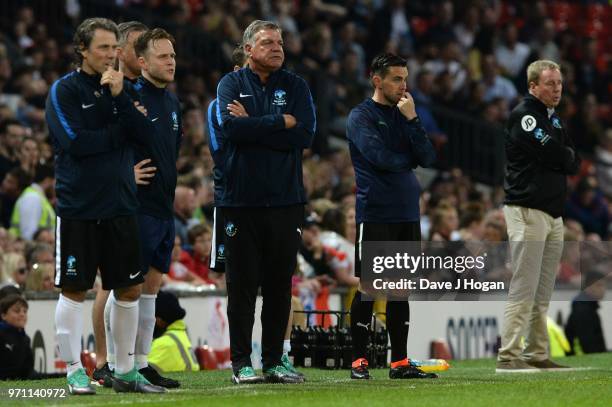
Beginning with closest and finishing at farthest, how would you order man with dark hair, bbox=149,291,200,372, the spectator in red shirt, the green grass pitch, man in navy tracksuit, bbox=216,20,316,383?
1. the green grass pitch
2. man in navy tracksuit, bbox=216,20,316,383
3. man with dark hair, bbox=149,291,200,372
4. the spectator in red shirt

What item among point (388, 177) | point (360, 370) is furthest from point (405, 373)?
point (388, 177)

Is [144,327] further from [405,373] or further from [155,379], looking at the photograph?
[405,373]

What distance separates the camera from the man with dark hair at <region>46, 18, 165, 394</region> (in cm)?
871

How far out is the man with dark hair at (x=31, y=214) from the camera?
14.0 m

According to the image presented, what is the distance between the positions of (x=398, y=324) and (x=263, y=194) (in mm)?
1544

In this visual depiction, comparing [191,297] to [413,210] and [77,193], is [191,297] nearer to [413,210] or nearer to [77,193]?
[413,210]

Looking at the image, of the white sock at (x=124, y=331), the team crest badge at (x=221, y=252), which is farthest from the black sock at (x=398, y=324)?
the white sock at (x=124, y=331)

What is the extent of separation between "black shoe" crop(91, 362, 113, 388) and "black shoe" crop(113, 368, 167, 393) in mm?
341

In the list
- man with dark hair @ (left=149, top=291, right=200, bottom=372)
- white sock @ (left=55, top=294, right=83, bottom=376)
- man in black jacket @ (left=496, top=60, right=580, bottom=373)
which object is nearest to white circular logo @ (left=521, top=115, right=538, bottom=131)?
man in black jacket @ (left=496, top=60, right=580, bottom=373)

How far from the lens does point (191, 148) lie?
55.4ft

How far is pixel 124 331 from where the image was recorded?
8953mm

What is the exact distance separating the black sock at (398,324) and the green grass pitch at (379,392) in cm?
24

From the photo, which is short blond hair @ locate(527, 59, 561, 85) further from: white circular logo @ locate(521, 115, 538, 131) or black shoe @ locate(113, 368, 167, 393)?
black shoe @ locate(113, 368, 167, 393)

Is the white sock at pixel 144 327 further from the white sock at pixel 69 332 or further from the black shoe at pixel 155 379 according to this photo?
the white sock at pixel 69 332
